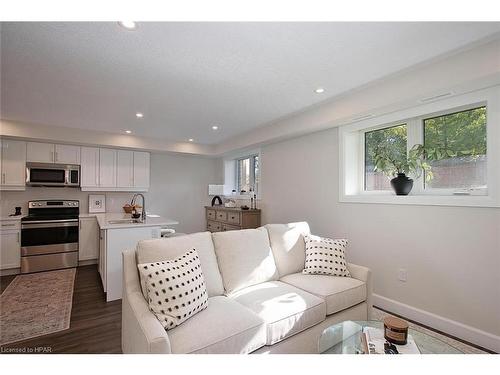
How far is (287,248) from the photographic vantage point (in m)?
2.49

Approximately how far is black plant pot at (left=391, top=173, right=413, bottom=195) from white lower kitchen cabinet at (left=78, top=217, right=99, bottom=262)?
186 inches

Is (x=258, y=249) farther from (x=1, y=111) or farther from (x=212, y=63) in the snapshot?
(x=1, y=111)

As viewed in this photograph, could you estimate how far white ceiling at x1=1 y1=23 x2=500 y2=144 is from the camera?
1647 millimetres

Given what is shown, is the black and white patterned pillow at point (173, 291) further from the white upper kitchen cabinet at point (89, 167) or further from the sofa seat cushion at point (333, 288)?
the white upper kitchen cabinet at point (89, 167)

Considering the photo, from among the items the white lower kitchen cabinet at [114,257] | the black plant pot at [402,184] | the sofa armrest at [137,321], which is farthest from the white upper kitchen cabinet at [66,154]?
the black plant pot at [402,184]

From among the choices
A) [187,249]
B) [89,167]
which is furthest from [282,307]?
[89,167]

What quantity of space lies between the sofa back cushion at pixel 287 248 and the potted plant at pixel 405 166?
3.80ft

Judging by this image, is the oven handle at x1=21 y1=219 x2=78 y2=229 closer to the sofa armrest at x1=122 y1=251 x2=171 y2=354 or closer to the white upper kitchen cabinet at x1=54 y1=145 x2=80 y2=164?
the white upper kitchen cabinet at x1=54 y1=145 x2=80 y2=164

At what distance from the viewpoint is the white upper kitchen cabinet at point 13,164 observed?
156 inches

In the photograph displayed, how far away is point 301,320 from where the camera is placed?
68.1 inches

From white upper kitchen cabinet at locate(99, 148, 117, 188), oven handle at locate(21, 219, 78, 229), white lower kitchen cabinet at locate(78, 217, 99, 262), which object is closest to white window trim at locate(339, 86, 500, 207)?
white upper kitchen cabinet at locate(99, 148, 117, 188)

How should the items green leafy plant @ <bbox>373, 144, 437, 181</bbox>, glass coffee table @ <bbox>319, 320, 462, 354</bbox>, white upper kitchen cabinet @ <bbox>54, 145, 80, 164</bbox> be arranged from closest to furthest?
glass coffee table @ <bbox>319, 320, 462, 354</bbox> → green leafy plant @ <bbox>373, 144, 437, 181</bbox> → white upper kitchen cabinet @ <bbox>54, 145, 80, 164</bbox>

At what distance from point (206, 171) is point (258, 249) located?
414 centimetres

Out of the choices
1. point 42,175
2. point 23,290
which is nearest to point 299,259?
point 23,290
